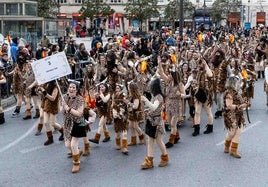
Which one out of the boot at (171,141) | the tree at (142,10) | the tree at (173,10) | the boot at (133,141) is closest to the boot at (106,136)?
the boot at (133,141)

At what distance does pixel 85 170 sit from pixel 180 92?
9.15 feet

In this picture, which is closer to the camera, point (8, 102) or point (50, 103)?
point (50, 103)

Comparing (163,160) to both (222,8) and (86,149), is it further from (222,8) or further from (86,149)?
(222,8)

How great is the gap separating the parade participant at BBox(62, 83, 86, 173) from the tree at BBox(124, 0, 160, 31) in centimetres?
5179

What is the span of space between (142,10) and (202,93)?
49965 millimetres

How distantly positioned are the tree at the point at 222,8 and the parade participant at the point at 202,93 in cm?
4599

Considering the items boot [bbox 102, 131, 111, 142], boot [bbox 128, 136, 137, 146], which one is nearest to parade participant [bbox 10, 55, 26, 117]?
boot [bbox 102, 131, 111, 142]

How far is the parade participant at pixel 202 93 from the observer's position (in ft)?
39.4

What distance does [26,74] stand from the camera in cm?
1366

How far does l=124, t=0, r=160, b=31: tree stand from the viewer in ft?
199

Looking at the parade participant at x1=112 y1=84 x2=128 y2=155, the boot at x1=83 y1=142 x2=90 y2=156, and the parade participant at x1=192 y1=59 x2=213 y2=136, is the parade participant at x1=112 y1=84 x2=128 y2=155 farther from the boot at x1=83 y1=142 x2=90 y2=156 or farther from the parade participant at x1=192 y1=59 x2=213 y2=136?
the parade participant at x1=192 y1=59 x2=213 y2=136

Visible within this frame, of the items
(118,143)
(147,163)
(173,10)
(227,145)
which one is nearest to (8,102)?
(118,143)

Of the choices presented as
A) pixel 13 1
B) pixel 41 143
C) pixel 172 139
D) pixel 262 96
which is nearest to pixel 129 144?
pixel 172 139

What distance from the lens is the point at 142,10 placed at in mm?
61062
